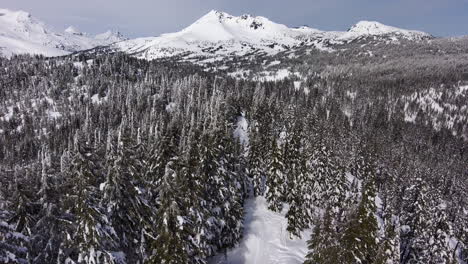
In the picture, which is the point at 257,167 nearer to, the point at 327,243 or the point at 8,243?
the point at 327,243

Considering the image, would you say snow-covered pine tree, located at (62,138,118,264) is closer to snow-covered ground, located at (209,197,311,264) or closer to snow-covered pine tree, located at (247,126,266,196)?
snow-covered ground, located at (209,197,311,264)

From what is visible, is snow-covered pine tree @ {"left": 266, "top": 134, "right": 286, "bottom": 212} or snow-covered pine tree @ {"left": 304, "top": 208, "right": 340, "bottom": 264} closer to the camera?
snow-covered pine tree @ {"left": 304, "top": 208, "right": 340, "bottom": 264}

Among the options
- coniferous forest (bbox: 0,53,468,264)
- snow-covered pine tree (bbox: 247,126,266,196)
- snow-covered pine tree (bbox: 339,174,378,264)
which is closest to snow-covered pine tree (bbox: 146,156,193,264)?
coniferous forest (bbox: 0,53,468,264)

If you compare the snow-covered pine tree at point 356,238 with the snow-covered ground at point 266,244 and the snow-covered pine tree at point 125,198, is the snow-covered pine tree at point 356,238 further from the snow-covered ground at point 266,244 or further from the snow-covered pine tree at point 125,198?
the snow-covered ground at point 266,244

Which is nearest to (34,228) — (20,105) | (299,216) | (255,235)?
(255,235)

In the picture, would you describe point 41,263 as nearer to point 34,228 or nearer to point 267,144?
point 34,228

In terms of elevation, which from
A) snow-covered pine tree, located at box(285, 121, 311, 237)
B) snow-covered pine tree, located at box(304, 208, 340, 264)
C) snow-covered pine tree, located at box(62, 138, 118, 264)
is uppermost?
snow-covered pine tree, located at box(62, 138, 118, 264)

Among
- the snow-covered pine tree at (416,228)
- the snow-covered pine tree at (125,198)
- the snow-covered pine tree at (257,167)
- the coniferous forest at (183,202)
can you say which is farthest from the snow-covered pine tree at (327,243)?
the snow-covered pine tree at (416,228)

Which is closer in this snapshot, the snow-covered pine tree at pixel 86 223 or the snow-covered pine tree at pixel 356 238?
the snow-covered pine tree at pixel 86 223
